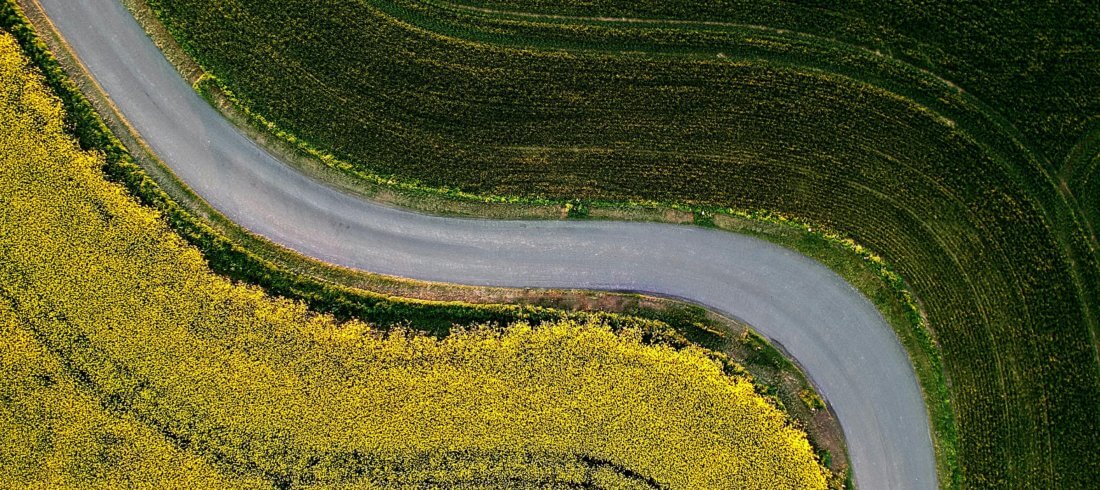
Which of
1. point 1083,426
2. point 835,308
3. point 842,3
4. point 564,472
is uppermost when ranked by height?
point 842,3

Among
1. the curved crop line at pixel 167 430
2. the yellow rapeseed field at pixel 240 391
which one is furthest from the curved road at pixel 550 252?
the curved crop line at pixel 167 430

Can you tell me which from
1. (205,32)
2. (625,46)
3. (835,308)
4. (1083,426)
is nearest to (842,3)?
(625,46)

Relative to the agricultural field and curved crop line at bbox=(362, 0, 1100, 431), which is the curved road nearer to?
the agricultural field

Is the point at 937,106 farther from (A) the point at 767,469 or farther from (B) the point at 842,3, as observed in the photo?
(A) the point at 767,469

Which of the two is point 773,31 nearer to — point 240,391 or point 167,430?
point 240,391

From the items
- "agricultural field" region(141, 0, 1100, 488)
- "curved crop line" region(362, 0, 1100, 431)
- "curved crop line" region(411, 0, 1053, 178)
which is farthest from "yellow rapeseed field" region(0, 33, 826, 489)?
"curved crop line" region(411, 0, 1053, 178)

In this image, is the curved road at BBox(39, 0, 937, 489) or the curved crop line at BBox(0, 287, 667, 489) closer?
the curved crop line at BBox(0, 287, 667, 489)

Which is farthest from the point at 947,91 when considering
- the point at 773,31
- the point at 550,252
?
the point at 550,252
